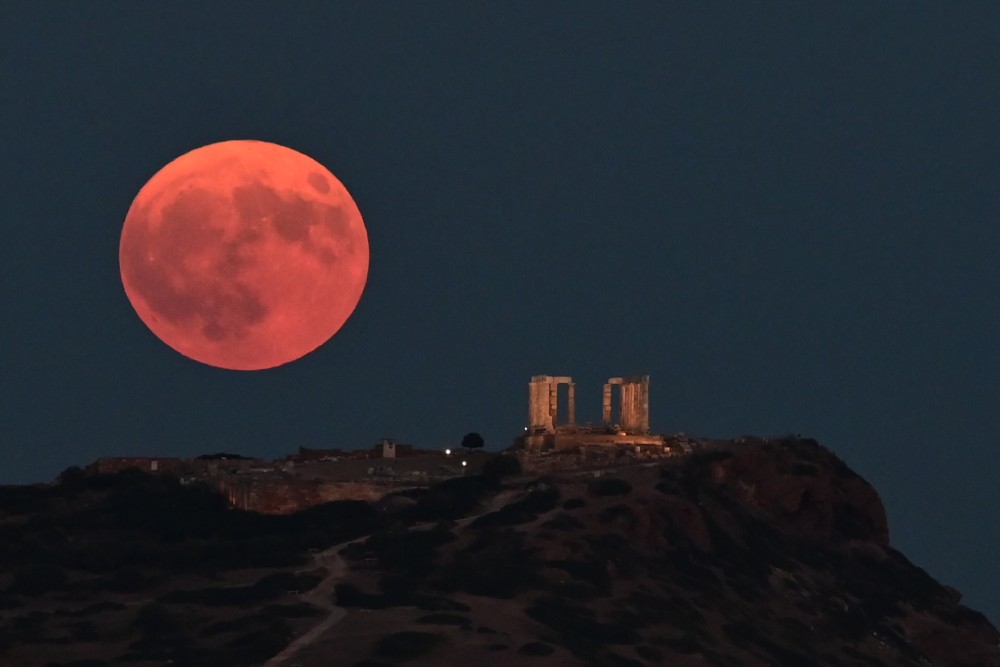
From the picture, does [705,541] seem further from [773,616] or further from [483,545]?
[483,545]

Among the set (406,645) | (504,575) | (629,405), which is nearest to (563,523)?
(504,575)

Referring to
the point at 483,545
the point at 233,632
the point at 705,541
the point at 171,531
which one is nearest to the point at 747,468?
the point at 705,541

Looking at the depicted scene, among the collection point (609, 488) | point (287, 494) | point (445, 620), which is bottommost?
point (445, 620)

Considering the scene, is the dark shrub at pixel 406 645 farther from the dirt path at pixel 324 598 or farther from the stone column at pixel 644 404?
the stone column at pixel 644 404

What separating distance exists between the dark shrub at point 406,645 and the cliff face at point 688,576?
414mm

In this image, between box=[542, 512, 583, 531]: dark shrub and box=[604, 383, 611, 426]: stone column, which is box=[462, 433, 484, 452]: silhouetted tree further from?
box=[542, 512, 583, 531]: dark shrub

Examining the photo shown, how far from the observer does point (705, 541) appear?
311ft

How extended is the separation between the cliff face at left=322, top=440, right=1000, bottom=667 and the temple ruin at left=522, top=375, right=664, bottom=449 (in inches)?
313

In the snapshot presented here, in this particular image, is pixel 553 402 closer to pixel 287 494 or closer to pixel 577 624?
pixel 287 494

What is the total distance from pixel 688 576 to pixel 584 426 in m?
28.3

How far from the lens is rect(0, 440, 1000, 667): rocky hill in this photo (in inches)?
2840

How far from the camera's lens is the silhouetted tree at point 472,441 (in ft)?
395

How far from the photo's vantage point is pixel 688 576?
290 ft

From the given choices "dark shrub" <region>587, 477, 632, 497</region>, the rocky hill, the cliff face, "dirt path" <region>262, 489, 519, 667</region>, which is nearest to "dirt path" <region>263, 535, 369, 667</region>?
"dirt path" <region>262, 489, 519, 667</region>
